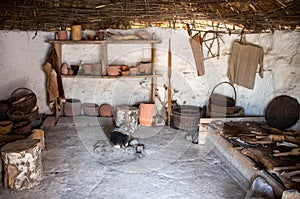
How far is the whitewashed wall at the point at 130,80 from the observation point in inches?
210

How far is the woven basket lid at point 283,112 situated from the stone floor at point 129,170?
47.4 inches

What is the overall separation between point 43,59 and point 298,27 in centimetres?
469

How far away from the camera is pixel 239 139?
3.88 m

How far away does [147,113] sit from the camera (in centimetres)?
542

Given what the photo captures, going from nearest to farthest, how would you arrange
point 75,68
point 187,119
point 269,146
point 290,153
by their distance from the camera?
point 290,153, point 269,146, point 187,119, point 75,68

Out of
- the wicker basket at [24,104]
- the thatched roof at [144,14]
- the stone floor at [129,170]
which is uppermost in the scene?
the thatched roof at [144,14]

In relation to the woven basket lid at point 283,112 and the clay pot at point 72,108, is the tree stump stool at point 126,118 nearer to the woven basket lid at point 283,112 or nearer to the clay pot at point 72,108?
the clay pot at point 72,108

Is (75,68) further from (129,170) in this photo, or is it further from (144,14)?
(129,170)

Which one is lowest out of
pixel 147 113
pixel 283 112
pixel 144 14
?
pixel 147 113

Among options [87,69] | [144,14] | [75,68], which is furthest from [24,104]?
[144,14]

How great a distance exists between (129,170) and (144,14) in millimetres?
2667

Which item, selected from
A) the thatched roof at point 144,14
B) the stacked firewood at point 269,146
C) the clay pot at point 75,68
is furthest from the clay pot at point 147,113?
the thatched roof at point 144,14

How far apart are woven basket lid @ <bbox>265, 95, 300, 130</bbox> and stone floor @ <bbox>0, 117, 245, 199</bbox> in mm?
1203

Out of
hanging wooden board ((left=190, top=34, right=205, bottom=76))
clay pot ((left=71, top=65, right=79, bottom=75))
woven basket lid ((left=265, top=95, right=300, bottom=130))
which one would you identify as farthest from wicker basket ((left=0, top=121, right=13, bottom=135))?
woven basket lid ((left=265, top=95, right=300, bottom=130))
